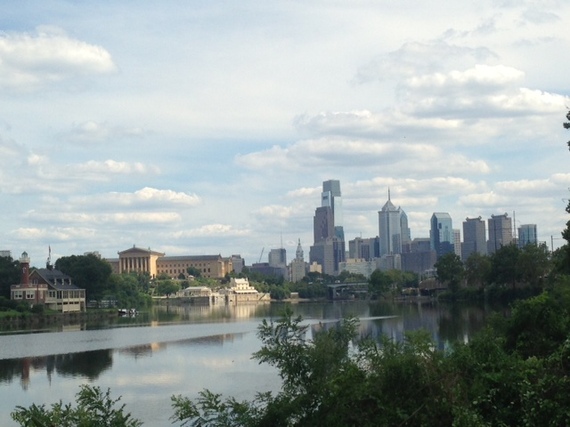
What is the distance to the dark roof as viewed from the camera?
123625mm

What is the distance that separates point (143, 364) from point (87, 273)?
8155 cm

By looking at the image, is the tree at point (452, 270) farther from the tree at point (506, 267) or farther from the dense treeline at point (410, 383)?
the dense treeline at point (410, 383)

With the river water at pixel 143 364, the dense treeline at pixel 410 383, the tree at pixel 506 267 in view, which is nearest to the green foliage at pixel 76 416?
the dense treeline at pixel 410 383

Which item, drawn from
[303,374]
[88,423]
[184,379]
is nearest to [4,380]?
[184,379]

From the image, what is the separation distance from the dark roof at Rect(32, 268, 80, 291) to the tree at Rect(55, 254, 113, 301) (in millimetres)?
4866

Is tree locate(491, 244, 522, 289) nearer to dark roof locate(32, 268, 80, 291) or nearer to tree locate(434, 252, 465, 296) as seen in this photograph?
tree locate(434, 252, 465, 296)

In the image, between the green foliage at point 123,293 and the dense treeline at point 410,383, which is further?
the green foliage at point 123,293

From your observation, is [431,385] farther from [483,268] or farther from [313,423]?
[483,268]

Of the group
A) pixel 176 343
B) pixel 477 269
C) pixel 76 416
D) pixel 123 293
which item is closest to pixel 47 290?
pixel 123 293

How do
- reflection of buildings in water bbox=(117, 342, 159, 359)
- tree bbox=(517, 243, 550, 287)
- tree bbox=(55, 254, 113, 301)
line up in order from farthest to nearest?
1. tree bbox=(55, 254, 113, 301)
2. tree bbox=(517, 243, 550, 287)
3. reflection of buildings in water bbox=(117, 342, 159, 359)

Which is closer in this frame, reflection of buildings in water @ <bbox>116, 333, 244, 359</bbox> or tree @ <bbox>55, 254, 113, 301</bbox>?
reflection of buildings in water @ <bbox>116, 333, 244, 359</bbox>

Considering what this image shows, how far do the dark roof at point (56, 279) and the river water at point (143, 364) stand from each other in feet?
104

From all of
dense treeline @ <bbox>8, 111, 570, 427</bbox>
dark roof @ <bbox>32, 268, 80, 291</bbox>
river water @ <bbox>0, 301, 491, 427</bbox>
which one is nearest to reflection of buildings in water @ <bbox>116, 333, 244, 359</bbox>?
river water @ <bbox>0, 301, 491, 427</bbox>

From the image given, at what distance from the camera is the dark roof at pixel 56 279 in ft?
406
